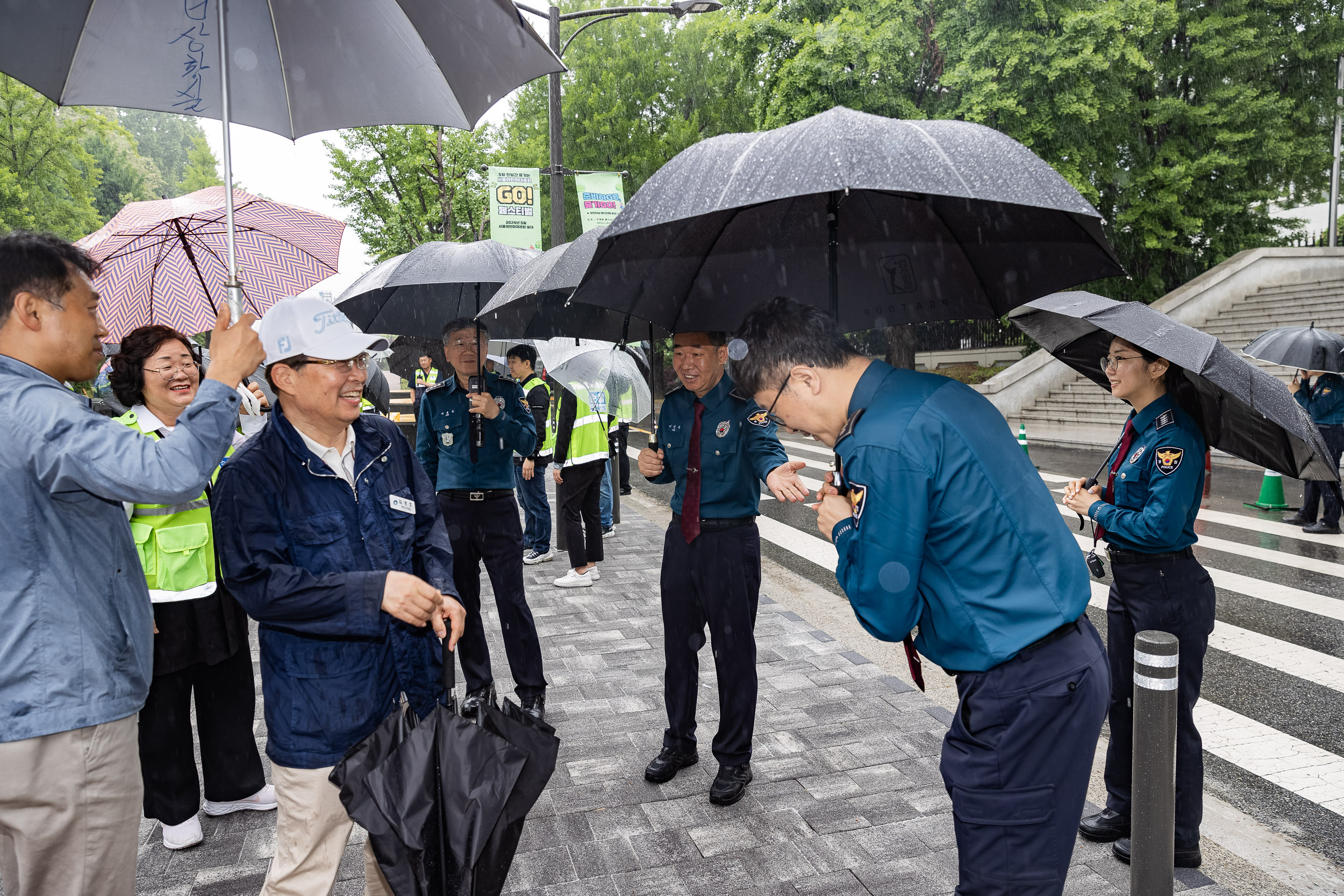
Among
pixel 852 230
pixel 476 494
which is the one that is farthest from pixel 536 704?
pixel 852 230

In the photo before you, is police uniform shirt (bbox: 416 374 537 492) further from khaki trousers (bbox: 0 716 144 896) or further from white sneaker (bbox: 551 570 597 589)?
Result: khaki trousers (bbox: 0 716 144 896)

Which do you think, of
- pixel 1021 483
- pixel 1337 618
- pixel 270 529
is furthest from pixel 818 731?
pixel 1337 618

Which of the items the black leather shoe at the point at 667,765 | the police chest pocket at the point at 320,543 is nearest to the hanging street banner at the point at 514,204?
the black leather shoe at the point at 667,765

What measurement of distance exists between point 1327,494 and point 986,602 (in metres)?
9.89

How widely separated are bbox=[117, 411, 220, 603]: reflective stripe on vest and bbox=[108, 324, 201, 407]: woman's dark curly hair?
103 millimetres

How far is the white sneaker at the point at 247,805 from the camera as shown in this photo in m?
3.96

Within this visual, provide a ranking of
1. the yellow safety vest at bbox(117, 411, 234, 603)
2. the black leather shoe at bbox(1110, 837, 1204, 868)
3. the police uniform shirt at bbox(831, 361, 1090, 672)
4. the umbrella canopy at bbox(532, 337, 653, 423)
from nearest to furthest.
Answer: the police uniform shirt at bbox(831, 361, 1090, 672) < the black leather shoe at bbox(1110, 837, 1204, 868) < the yellow safety vest at bbox(117, 411, 234, 603) < the umbrella canopy at bbox(532, 337, 653, 423)

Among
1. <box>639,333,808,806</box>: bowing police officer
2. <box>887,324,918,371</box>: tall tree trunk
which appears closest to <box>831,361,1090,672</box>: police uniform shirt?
<box>639,333,808,806</box>: bowing police officer

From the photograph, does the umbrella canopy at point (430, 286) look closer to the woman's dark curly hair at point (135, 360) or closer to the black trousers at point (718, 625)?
the woman's dark curly hair at point (135, 360)

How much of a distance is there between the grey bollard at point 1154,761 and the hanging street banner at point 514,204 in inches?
447

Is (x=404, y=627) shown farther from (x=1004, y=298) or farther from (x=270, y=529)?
(x=1004, y=298)

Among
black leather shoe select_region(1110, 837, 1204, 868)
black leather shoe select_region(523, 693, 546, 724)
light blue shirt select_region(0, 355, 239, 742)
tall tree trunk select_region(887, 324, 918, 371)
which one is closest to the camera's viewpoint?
light blue shirt select_region(0, 355, 239, 742)

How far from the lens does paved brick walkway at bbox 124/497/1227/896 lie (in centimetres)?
339

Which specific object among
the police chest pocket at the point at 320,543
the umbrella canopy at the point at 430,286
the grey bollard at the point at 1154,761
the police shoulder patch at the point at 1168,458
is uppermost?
the umbrella canopy at the point at 430,286
